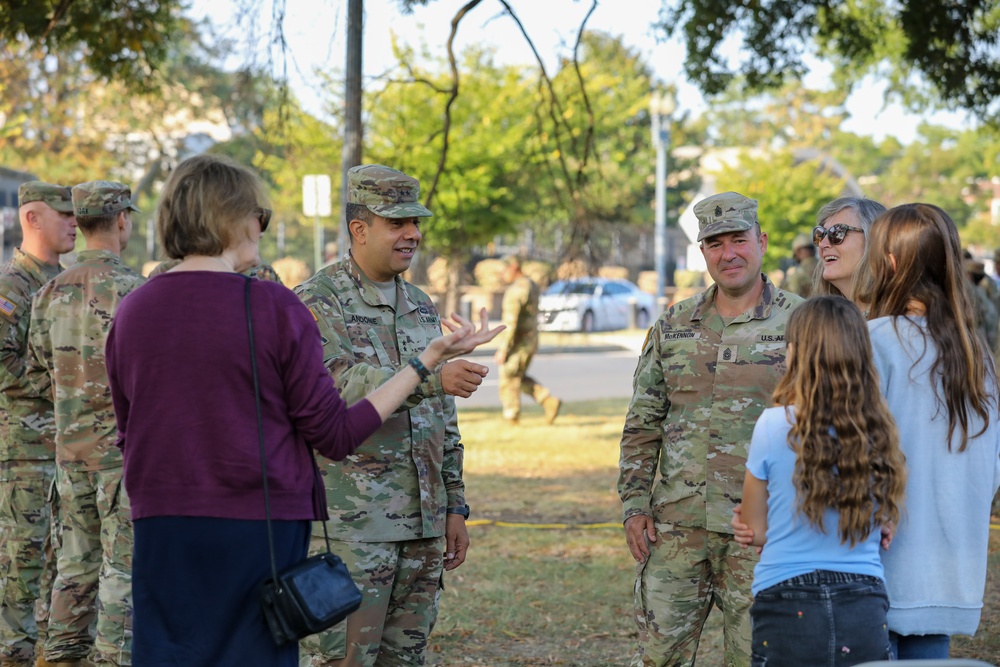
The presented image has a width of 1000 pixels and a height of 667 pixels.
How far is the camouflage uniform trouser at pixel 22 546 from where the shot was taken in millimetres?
5457

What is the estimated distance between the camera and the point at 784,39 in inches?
411

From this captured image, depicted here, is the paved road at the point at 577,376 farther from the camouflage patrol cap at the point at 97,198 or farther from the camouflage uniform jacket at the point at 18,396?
the camouflage patrol cap at the point at 97,198

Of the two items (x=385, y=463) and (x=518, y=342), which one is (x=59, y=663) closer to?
(x=385, y=463)

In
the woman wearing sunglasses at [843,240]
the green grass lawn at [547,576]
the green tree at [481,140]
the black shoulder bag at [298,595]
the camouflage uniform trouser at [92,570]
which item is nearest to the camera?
the black shoulder bag at [298,595]

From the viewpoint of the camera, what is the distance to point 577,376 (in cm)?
2183

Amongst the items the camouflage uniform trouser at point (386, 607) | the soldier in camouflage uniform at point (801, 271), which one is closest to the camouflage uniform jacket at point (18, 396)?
the camouflage uniform trouser at point (386, 607)

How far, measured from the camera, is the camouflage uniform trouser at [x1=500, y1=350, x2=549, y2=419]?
545 inches

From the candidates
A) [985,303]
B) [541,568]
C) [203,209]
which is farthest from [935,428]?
[985,303]

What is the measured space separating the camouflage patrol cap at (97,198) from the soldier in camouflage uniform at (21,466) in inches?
33.3

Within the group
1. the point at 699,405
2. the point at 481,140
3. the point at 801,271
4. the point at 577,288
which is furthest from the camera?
the point at 481,140

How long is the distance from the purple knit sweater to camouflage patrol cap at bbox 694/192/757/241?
1.76 meters

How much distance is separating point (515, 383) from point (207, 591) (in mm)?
11226

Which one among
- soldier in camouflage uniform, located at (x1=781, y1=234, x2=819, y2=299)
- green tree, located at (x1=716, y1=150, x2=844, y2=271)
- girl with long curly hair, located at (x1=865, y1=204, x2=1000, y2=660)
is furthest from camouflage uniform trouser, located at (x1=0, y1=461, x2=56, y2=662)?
green tree, located at (x1=716, y1=150, x2=844, y2=271)

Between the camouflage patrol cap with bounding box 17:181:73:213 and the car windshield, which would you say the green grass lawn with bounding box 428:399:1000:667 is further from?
the camouflage patrol cap with bounding box 17:181:73:213
